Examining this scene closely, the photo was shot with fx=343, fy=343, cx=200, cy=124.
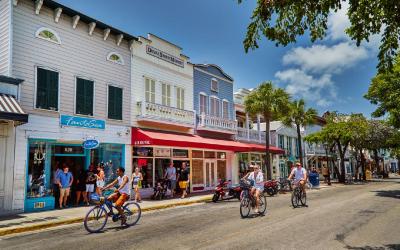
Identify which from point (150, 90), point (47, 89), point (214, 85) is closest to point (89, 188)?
point (47, 89)

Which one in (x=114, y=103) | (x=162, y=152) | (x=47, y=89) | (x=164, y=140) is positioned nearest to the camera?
(x=47, y=89)

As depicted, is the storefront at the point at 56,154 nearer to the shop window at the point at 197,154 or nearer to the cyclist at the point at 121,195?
the cyclist at the point at 121,195

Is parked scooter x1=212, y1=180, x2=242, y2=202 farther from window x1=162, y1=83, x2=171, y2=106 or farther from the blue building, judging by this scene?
window x1=162, y1=83, x2=171, y2=106

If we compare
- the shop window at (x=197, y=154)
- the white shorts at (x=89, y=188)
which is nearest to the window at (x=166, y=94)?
the shop window at (x=197, y=154)

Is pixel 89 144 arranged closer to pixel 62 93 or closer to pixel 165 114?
pixel 62 93

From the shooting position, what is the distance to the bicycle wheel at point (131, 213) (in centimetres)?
1060

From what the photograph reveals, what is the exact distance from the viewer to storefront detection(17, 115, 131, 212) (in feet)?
48.5

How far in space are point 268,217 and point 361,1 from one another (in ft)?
24.6

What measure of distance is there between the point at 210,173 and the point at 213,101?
5.79m

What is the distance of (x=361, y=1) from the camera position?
6.61 metres

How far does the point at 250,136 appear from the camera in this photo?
32.3m

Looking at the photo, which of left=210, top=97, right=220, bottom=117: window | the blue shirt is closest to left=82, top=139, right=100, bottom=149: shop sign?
the blue shirt

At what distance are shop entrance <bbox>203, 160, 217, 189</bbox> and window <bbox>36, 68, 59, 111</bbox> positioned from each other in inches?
523

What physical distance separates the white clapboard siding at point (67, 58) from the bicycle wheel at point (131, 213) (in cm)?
732
